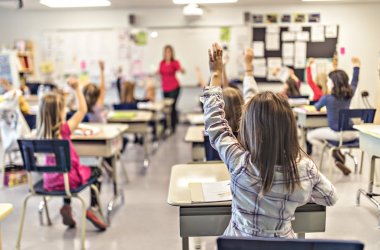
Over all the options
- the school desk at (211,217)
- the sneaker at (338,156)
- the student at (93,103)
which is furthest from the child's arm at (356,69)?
the student at (93,103)

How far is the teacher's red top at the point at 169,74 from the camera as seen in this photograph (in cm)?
683

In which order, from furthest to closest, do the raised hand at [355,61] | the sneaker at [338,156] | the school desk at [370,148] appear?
the sneaker at [338,156]
the school desk at [370,148]
the raised hand at [355,61]

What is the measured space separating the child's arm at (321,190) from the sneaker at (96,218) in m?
1.94

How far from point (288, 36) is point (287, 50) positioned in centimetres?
10

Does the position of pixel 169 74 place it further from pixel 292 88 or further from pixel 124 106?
pixel 292 88

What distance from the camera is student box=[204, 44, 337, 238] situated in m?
1.32

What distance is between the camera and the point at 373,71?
1937 mm

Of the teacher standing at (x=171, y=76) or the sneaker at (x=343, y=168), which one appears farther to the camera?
the teacher standing at (x=171, y=76)

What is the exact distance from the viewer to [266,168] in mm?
1313

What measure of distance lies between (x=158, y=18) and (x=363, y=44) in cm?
567

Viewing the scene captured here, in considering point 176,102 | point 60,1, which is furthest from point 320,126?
point 176,102

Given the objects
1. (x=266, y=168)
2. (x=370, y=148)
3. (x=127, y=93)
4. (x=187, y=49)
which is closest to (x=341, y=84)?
(x=370, y=148)

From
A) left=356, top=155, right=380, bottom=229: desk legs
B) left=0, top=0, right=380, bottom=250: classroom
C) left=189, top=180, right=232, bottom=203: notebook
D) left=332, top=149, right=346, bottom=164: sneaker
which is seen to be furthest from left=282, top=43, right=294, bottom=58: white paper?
left=332, top=149, right=346, bottom=164: sneaker

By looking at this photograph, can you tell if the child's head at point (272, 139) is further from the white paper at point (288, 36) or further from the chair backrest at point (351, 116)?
the white paper at point (288, 36)
